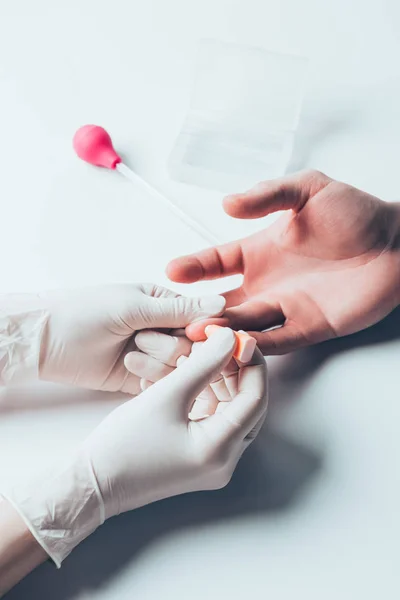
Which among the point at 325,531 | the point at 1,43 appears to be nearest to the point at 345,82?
the point at 1,43

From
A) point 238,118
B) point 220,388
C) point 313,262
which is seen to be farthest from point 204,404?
point 238,118

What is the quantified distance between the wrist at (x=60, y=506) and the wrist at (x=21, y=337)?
9.5 inches

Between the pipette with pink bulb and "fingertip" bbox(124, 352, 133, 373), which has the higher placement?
the pipette with pink bulb

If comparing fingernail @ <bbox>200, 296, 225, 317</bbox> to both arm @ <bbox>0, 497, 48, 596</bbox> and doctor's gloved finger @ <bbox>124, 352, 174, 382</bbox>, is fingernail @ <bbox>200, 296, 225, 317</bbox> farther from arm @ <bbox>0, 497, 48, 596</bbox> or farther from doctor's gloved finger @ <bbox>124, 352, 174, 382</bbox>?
arm @ <bbox>0, 497, 48, 596</bbox>

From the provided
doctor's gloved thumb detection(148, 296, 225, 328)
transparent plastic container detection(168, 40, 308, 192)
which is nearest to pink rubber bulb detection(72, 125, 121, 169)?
transparent plastic container detection(168, 40, 308, 192)

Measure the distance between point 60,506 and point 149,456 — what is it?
0.14 metres

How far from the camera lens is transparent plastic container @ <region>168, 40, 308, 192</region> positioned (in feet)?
5.24

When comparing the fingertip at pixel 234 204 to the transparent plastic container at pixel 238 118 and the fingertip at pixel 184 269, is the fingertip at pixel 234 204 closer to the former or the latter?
the fingertip at pixel 184 269

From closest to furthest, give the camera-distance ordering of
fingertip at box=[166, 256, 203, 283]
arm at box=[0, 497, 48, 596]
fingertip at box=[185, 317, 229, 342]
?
arm at box=[0, 497, 48, 596], fingertip at box=[185, 317, 229, 342], fingertip at box=[166, 256, 203, 283]

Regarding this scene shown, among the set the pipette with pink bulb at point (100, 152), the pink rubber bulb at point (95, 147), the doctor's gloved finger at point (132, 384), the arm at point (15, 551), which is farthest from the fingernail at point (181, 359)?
the pink rubber bulb at point (95, 147)

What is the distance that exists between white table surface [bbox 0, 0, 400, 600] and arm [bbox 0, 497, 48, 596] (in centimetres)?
6

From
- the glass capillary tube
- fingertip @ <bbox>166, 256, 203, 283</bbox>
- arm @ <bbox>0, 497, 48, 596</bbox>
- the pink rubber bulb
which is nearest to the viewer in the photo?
arm @ <bbox>0, 497, 48, 596</bbox>

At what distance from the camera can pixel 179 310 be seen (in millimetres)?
1144

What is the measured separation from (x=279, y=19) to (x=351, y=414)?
1.24m
